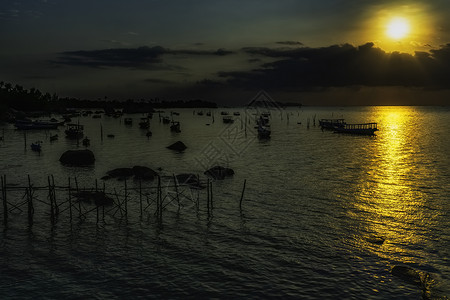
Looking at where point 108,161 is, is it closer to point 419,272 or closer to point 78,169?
point 78,169

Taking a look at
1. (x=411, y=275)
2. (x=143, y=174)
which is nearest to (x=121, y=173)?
(x=143, y=174)

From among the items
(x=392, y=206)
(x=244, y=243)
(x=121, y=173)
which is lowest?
(x=244, y=243)

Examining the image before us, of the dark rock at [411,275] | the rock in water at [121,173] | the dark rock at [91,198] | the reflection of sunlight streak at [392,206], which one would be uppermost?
the rock in water at [121,173]

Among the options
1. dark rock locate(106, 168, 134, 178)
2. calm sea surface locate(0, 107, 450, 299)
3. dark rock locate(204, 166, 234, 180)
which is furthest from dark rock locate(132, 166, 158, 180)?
dark rock locate(204, 166, 234, 180)

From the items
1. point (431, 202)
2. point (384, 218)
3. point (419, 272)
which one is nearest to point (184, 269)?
point (419, 272)

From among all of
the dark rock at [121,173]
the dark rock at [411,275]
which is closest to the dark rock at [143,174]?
the dark rock at [121,173]

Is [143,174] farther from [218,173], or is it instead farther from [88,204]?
[88,204]

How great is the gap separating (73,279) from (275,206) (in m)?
18.2

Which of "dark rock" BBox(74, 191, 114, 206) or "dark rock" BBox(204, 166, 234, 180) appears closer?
"dark rock" BBox(74, 191, 114, 206)

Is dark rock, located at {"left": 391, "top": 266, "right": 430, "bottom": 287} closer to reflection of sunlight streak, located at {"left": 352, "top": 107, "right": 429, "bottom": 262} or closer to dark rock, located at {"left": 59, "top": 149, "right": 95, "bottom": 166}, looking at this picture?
reflection of sunlight streak, located at {"left": 352, "top": 107, "right": 429, "bottom": 262}

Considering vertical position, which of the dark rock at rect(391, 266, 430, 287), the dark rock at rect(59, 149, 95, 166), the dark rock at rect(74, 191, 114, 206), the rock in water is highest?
the dark rock at rect(59, 149, 95, 166)

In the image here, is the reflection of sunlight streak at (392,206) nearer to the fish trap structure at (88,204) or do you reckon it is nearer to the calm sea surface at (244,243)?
the calm sea surface at (244,243)

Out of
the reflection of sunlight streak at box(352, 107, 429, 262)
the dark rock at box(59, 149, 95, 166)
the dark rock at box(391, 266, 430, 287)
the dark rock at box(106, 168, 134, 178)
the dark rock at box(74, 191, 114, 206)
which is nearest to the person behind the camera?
the dark rock at box(391, 266, 430, 287)

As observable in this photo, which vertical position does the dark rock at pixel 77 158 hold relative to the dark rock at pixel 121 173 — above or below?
above
